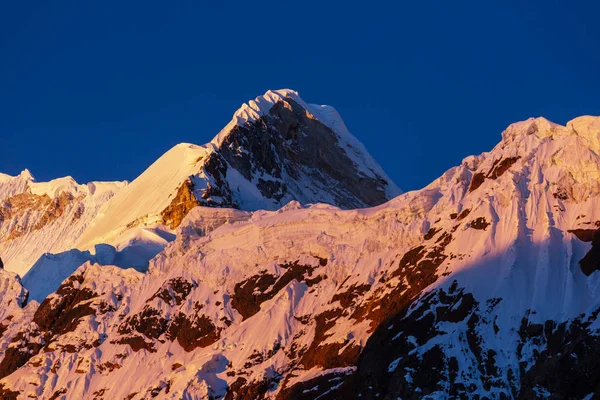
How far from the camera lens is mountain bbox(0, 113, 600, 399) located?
138 meters

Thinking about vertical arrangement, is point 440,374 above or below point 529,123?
below

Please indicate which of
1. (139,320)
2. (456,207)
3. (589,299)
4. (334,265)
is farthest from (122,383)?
(589,299)

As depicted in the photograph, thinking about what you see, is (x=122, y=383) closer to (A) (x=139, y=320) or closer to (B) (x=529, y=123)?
(A) (x=139, y=320)

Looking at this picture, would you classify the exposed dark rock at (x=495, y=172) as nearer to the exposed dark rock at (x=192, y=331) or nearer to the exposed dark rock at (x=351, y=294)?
the exposed dark rock at (x=351, y=294)

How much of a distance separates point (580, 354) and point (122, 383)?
6250 centimetres

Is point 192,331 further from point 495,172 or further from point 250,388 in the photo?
point 495,172

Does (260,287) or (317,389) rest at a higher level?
(260,287)

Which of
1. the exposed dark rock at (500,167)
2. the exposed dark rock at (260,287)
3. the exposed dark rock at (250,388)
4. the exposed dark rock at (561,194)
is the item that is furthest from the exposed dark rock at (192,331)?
the exposed dark rock at (561,194)

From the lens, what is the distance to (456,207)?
161 meters

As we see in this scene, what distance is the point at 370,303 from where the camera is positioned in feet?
518

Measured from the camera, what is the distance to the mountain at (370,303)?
138 metres

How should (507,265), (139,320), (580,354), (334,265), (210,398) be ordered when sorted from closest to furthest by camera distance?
(580,354), (507,265), (210,398), (334,265), (139,320)

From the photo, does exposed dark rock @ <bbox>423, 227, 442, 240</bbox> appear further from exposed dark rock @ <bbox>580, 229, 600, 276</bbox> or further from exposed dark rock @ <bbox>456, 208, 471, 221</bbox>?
exposed dark rock @ <bbox>580, 229, 600, 276</bbox>

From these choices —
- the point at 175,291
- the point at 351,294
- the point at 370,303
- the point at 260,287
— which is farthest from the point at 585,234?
the point at 175,291
